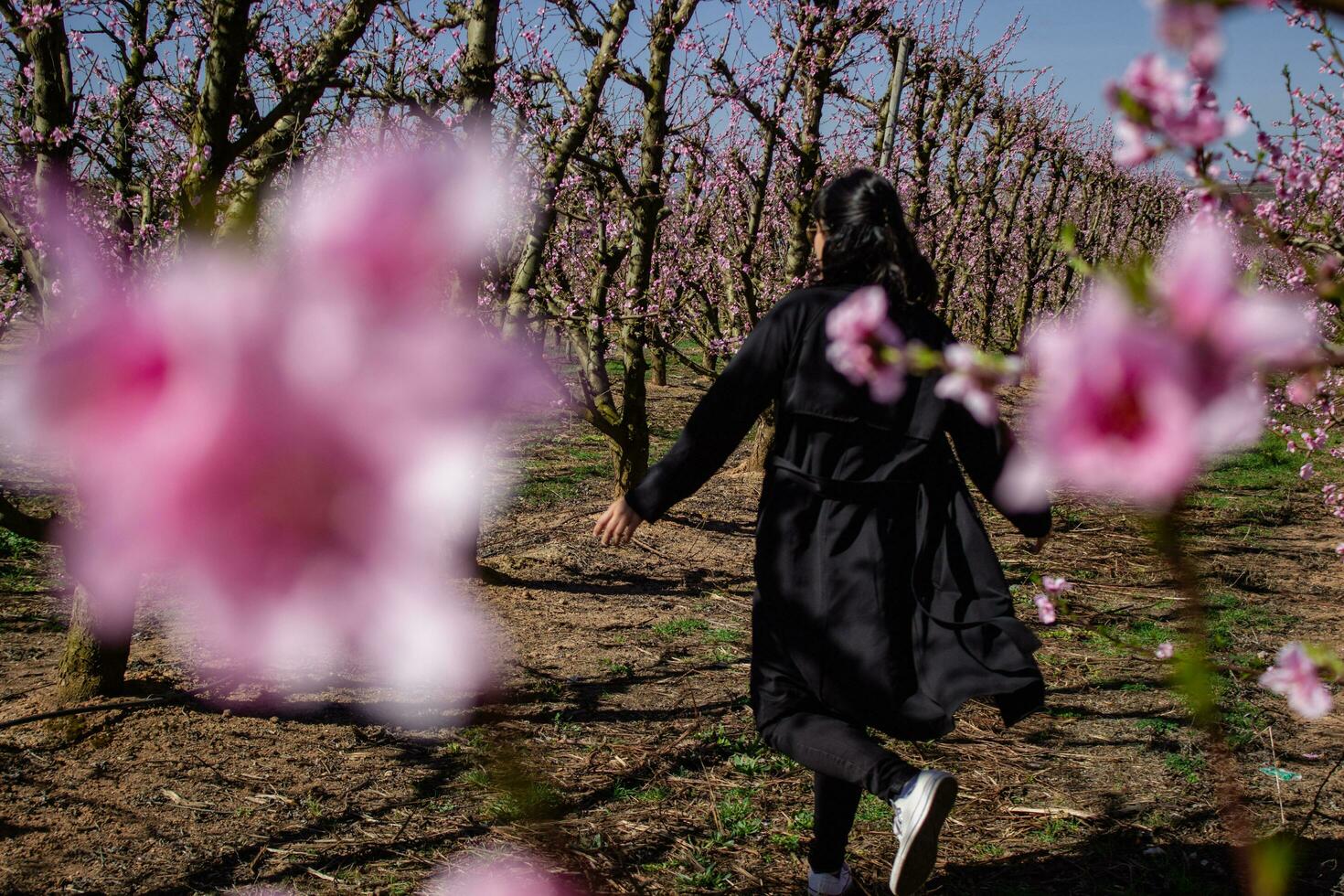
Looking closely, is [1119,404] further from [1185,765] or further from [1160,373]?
[1185,765]

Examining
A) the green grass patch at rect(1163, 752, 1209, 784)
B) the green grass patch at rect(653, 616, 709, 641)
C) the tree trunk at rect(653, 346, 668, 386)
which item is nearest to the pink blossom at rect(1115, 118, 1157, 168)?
the green grass patch at rect(1163, 752, 1209, 784)

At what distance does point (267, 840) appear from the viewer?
2.76m

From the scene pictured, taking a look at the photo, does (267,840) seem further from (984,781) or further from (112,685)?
(984,781)

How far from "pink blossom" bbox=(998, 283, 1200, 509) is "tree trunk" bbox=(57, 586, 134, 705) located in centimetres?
359

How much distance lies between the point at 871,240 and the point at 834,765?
3.82 feet

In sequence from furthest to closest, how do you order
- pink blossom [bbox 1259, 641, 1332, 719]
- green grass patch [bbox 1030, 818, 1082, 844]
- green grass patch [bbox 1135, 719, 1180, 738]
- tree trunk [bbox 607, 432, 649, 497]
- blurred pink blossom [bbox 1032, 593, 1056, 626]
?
1. tree trunk [bbox 607, 432, 649, 497]
2. green grass patch [bbox 1135, 719, 1180, 738]
3. green grass patch [bbox 1030, 818, 1082, 844]
4. blurred pink blossom [bbox 1032, 593, 1056, 626]
5. pink blossom [bbox 1259, 641, 1332, 719]

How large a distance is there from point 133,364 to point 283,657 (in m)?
0.10

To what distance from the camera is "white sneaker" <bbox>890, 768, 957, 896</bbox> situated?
6.86ft

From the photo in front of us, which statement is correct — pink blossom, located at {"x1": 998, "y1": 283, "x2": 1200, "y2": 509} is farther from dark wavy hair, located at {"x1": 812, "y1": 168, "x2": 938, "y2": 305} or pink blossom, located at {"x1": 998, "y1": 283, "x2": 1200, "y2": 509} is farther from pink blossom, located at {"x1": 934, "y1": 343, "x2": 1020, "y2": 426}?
dark wavy hair, located at {"x1": 812, "y1": 168, "x2": 938, "y2": 305}

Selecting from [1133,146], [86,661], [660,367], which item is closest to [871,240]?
[1133,146]

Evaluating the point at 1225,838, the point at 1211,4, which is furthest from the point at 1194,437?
the point at 1225,838

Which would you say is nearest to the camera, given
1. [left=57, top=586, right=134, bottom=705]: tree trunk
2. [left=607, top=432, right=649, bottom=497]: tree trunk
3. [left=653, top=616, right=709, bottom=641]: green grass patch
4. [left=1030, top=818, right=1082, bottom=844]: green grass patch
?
[left=1030, top=818, right=1082, bottom=844]: green grass patch

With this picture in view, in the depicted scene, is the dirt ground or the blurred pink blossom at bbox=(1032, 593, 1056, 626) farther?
the dirt ground

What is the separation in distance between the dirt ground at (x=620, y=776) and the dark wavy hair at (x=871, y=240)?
95 cm
